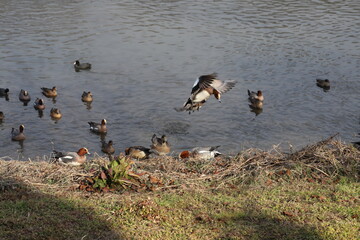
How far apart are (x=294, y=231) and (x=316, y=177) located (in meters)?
2.74

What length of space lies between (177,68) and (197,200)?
47.9 ft

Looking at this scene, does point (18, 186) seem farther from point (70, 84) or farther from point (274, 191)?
point (70, 84)

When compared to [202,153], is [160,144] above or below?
below

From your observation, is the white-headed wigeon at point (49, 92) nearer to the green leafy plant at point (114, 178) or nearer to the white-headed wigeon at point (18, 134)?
the white-headed wigeon at point (18, 134)

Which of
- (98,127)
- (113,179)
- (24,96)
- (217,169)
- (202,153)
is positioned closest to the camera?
(113,179)

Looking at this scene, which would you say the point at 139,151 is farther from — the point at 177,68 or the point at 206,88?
the point at 177,68

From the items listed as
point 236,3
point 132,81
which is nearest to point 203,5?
point 236,3

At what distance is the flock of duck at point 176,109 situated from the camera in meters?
11.9

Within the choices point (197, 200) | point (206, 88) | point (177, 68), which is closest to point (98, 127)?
point (206, 88)

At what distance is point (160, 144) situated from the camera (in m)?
15.9

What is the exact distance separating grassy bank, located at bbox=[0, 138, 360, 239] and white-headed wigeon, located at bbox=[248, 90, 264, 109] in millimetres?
7872

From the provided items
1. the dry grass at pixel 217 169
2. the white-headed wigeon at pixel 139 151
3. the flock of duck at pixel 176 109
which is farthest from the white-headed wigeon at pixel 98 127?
the dry grass at pixel 217 169

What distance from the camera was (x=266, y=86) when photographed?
2122 cm

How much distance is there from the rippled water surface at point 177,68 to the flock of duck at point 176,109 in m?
0.30
